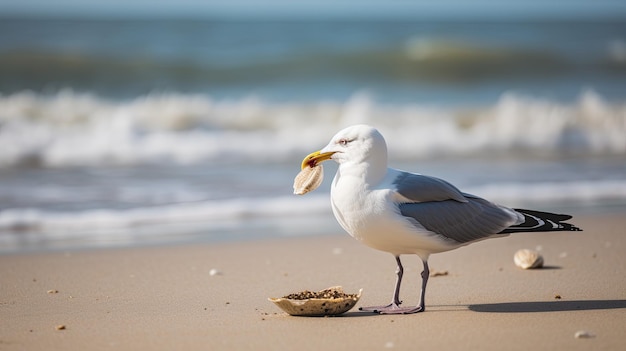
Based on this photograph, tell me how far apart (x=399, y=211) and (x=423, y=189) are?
0.76ft

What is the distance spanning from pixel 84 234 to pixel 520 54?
686 inches

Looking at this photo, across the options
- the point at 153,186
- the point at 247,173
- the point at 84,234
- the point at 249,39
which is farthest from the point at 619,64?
the point at 84,234

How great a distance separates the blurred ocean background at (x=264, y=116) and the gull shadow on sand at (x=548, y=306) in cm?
283

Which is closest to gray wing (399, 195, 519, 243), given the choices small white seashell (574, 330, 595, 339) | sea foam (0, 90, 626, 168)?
small white seashell (574, 330, 595, 339)

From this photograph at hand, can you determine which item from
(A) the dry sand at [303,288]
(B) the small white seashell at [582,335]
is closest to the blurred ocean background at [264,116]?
(A) the dry sand at [303,288]

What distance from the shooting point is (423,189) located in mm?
4875

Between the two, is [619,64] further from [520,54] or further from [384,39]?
[384,39]

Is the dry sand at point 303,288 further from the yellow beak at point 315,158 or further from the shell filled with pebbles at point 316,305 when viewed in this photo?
the yellow beak at point 315,158

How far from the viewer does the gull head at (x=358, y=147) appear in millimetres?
4793

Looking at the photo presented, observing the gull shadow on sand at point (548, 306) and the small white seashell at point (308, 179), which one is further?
the small white seashell at point (308, 179)

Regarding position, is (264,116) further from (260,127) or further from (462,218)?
(462,218)

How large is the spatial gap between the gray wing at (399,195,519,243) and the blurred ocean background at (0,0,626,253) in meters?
2.77

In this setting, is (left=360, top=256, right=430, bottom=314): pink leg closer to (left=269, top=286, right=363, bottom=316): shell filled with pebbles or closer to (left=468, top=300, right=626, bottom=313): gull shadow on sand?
(left=269, top=286, right=363, bottom=316): shell filled with pebbles

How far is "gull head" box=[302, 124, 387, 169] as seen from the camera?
479 centimetres
